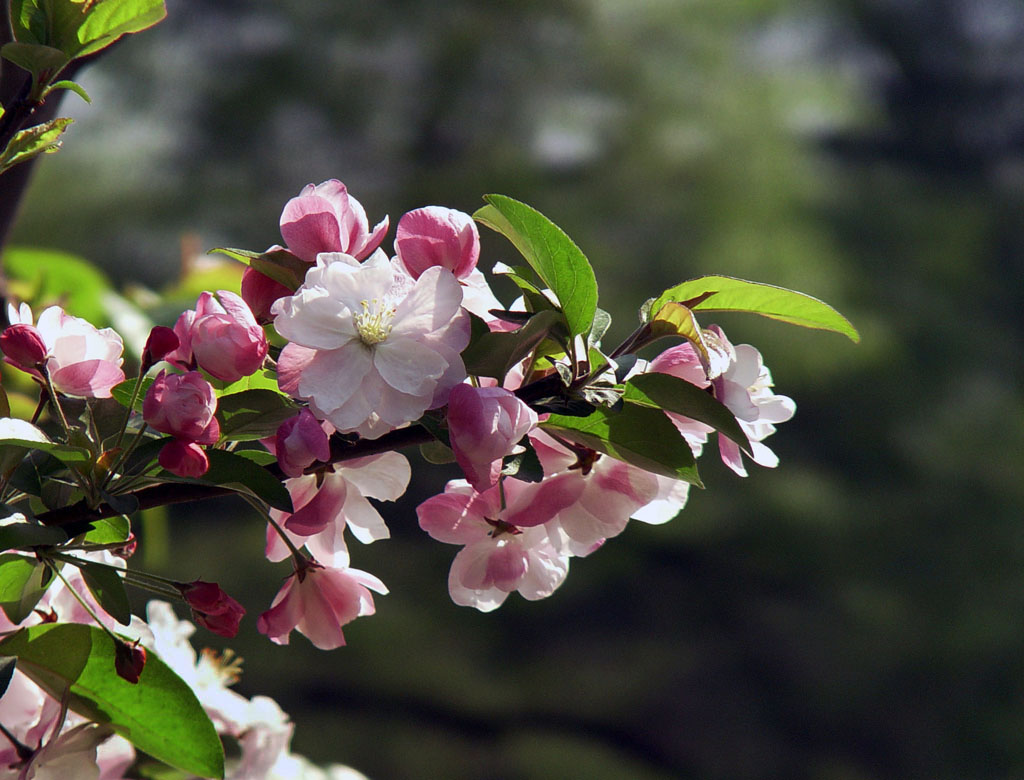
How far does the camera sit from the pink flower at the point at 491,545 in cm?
38

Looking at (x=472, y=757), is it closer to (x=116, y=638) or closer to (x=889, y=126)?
(x=889, y=126)

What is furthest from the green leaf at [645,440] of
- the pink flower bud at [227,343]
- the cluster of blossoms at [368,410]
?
the pink flower bud at [227,343]

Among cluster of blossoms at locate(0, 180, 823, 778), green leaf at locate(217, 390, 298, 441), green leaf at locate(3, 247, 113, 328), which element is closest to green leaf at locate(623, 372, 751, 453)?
cluster of blossoms at locate(0, 180, 823, 778)

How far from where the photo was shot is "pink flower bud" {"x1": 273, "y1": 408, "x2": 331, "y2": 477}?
302 mm

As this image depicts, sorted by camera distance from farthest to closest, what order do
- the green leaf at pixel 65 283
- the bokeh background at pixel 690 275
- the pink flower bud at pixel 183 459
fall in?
1. the bokeh background at pixel 690 275
2. the green leaf at pixel 65 283
3. the pink flower bud at pixel 183 459

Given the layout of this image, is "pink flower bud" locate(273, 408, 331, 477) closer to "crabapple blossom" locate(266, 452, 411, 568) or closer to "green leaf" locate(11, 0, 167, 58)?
"crabapple blossom" locate(266, 452, 411, 568)

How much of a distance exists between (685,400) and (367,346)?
10 centimetres

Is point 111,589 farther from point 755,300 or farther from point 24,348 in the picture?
point 755,300

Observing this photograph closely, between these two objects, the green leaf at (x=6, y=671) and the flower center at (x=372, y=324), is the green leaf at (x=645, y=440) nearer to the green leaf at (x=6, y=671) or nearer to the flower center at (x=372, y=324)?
the flower center at (x=372, y=324)

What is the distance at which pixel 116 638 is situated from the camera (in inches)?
14.2

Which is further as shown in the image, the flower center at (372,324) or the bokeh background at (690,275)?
the bokeh background at (690,275)

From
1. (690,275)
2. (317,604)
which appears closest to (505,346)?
(317,604)

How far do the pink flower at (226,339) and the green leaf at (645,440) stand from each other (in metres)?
0.10

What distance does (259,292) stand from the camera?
14.0 inches
